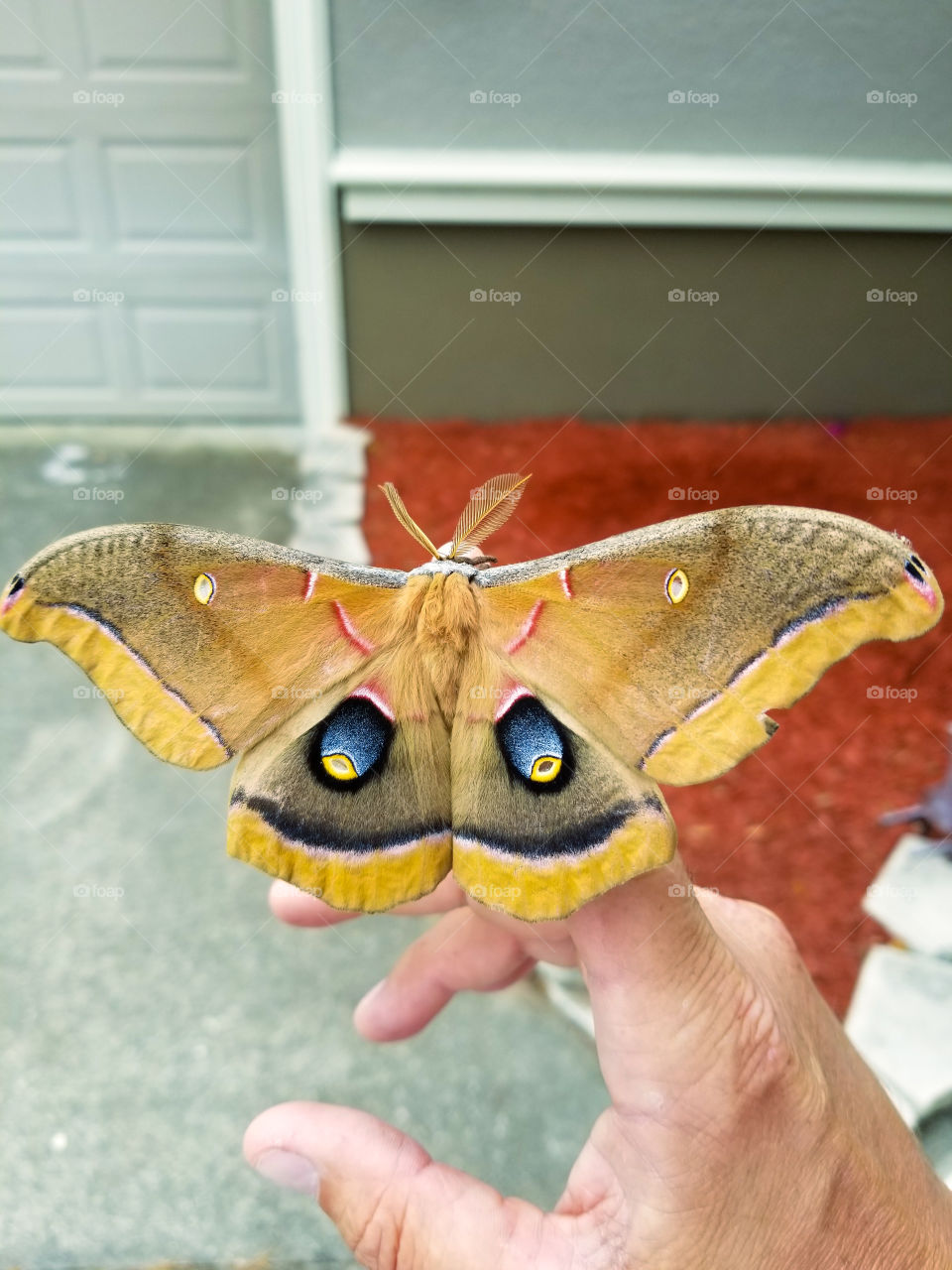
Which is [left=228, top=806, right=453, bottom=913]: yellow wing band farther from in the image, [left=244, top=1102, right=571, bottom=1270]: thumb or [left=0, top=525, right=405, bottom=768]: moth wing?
[left=244, top=1102, right=571, bottom=1270]: thumb

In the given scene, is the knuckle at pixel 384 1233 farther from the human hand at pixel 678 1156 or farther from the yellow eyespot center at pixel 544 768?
the yellow eyespot center at pixel 544 768

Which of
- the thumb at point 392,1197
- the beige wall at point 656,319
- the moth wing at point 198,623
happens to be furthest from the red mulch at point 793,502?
the moth wing at point 198,623

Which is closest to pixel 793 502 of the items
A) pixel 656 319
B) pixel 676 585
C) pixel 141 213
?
pixel 656 319

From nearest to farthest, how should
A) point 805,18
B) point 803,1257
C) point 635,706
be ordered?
1. point 635,706
2. point 803,1257
3. point 805,18

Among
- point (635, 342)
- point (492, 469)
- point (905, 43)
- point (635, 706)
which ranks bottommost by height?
point (492, 469)

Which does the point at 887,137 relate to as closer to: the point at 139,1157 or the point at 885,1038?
the point at 885,1038

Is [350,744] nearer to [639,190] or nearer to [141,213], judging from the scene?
[639,190]

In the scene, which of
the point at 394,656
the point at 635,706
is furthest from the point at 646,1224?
the point at 394,656
